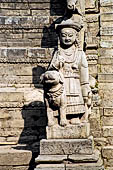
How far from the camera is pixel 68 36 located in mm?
7941

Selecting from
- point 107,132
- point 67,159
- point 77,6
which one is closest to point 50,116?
point 67,159

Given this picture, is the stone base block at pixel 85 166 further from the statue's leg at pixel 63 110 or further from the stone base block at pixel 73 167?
the statue's leg at pixel 63 110

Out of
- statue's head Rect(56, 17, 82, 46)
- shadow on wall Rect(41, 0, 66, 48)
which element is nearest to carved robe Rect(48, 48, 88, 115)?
statue's head Rect(56, 17, 82, 46)

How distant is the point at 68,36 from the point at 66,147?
2.56 metres

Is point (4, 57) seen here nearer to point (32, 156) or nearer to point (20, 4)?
point (20, 4)

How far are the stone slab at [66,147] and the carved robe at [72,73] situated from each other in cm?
67

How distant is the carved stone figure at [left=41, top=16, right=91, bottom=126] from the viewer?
7.36m

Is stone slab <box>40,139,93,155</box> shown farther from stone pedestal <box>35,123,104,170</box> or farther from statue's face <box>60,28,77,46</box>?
statue's face <box>60,28,77,46</box>

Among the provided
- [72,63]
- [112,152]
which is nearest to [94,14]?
[72,63]

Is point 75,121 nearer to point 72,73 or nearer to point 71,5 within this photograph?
point 72,73

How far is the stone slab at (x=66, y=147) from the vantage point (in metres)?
7.17

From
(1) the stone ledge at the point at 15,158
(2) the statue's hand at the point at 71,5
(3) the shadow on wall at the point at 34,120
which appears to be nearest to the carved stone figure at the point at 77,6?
(2) the statue's hand at the point at 71,5

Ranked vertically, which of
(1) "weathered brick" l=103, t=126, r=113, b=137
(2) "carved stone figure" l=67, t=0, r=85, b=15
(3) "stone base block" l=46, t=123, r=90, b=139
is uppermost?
(2) "carved stone figure" l=67, t=0, r=85, b=15

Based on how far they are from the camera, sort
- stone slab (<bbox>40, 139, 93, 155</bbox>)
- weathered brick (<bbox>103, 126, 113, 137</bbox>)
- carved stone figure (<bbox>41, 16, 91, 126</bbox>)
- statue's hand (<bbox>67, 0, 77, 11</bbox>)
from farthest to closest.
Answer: statue's hand (<bbox>67, 0, 77, 11</bbox>) → weathered brick (<bbox>103, 126, 113, 137</bbox>) → carved stone figure (<bbox>41, 16, 91, 126</bbox>) → stone slab (<bbox>40, 139, 93, 155</bbox>)
